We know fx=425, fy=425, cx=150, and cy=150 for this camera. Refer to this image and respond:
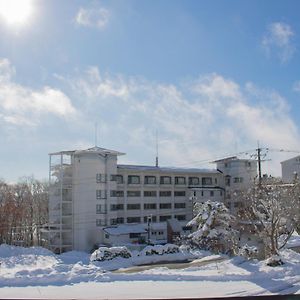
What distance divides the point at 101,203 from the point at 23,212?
10850 millimetres

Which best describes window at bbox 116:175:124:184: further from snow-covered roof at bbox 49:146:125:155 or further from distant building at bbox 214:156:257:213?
distant building at bbox 214:156:257:213

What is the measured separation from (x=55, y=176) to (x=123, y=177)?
7.78m

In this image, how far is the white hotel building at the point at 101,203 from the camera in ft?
146

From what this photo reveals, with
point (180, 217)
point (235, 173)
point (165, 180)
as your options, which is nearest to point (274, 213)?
point (180, 217)

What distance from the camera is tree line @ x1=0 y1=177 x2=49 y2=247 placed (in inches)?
1829

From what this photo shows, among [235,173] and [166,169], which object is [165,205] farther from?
[235,173]

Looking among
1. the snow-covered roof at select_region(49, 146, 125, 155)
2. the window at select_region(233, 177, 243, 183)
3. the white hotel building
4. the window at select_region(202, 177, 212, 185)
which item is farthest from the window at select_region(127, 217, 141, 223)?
the window at select_region(233, 177, 243, 183)

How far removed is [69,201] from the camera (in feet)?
150

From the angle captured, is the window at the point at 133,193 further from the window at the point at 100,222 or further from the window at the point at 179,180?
the window at the point at 179,180

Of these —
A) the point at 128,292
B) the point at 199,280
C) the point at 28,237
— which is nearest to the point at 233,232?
the point at 199,280

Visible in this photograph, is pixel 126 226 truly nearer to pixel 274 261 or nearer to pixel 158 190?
pixel 158 190

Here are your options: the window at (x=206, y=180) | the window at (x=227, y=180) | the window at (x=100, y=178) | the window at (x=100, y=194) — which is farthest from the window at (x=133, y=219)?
the window at (x=227, y=180)

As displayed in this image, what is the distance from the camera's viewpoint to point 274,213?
1756 centimetres

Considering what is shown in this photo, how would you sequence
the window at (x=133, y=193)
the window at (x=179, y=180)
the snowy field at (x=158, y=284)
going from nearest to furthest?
the snowy field at (x=158, y=284), the window at (x=133, y=193), the window at (x=179, y=180)
